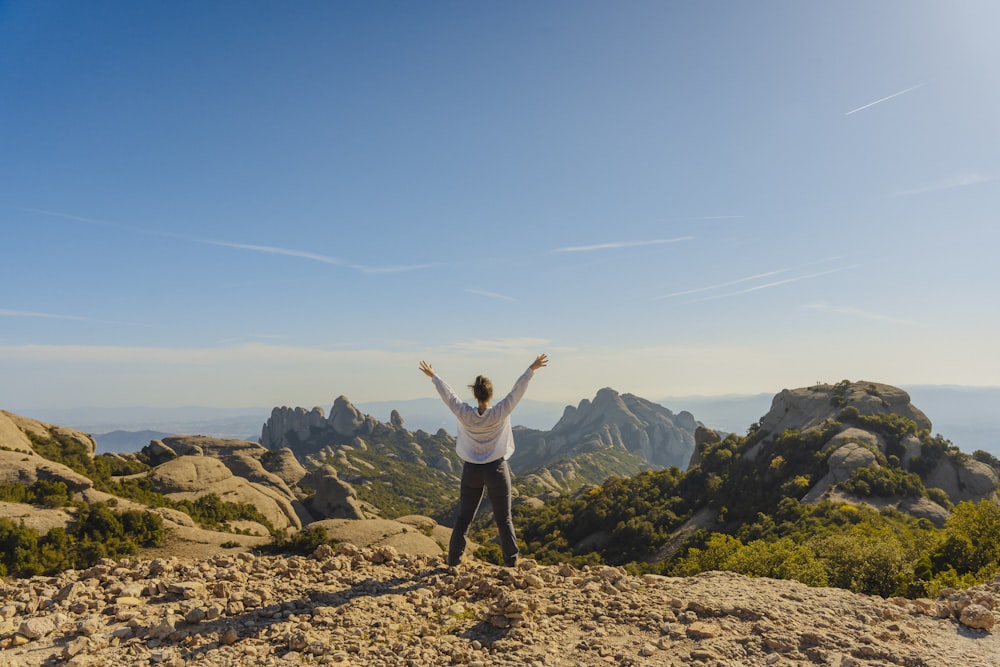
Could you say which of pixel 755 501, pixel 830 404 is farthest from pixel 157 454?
pixel 830 404

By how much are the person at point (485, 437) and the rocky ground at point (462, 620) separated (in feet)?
4.35

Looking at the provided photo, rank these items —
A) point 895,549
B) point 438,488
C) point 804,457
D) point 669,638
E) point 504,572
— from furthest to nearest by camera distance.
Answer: point 438,488 → point 804,457 → point 895,549 → point 504,572 → point 669,638

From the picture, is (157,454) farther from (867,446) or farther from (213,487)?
(867,446)

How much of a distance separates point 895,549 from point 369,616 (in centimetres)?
1241

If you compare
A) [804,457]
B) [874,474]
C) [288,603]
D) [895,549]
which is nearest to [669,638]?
[288,603]

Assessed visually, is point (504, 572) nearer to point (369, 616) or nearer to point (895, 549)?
point (369, 616)

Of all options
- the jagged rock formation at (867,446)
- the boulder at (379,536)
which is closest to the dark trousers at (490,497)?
the boulder at (379,536)

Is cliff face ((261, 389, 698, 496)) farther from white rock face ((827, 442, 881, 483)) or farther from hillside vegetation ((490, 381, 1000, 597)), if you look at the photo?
white rock face ((827, 442, 881, 483))

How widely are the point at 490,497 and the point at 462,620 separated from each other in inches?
69.4

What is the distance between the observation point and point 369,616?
22.1 feet

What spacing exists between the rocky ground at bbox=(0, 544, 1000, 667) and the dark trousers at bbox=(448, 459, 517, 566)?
1.55 ft

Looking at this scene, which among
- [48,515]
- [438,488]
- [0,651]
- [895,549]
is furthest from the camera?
[438,488]

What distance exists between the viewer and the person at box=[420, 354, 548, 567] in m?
7.55

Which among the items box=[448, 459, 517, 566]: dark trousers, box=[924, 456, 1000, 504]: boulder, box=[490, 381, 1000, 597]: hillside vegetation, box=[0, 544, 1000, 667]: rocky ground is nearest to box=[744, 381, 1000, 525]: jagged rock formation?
box=[924, 456, 1000, 504]: boulder
